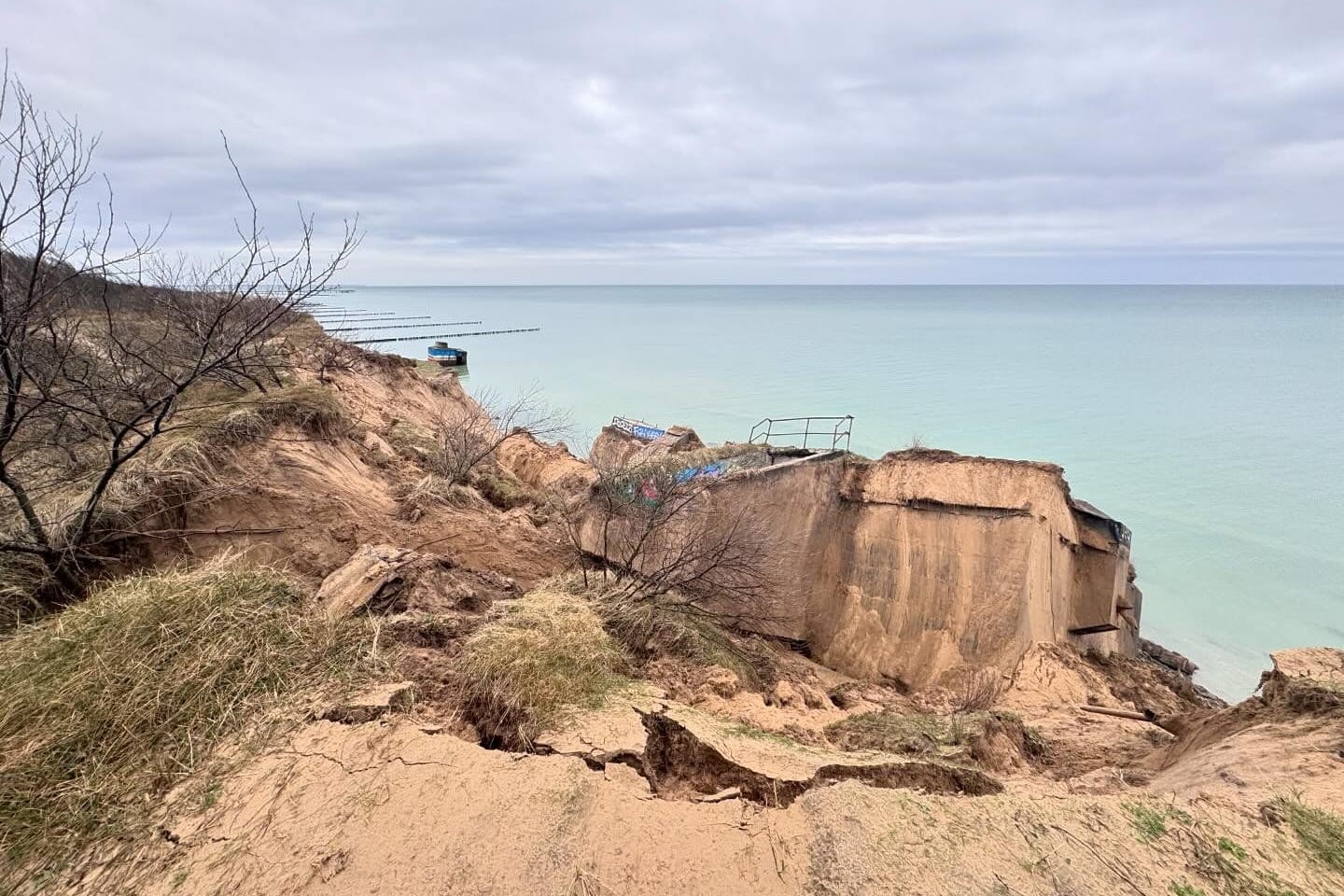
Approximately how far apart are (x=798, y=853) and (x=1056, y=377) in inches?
2256

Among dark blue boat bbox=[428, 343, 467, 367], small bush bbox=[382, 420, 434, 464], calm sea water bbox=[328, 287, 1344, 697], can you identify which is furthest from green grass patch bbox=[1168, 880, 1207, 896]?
dark blue boat bbox=[428, 343, 467, 367]

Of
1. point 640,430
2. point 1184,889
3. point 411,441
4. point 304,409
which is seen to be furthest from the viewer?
point 640,430

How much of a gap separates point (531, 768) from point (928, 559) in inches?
323

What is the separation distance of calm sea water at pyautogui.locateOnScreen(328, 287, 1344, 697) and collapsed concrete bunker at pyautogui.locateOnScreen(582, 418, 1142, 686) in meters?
6.44

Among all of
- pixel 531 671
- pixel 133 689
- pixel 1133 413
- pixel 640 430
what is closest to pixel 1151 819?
pixel 531 671

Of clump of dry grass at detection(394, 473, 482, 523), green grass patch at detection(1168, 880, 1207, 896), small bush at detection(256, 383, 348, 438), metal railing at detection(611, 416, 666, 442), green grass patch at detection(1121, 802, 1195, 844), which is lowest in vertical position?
metal railing at detection(611, 416, 666, 442)

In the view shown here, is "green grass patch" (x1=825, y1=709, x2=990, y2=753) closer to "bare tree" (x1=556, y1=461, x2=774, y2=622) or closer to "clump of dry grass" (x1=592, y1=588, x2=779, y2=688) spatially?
"clump of dry grass" (x1=592, y1=588, x2=779, y2=688)

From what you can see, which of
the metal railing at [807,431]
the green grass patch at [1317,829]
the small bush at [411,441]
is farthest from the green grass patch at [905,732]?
the small bush at [411,441]

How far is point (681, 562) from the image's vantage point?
9000mm

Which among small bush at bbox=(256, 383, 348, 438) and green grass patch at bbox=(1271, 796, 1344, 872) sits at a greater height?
small bush at bbox=(256, 383, 348, 438)

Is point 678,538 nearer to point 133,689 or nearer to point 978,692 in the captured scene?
point 978,692

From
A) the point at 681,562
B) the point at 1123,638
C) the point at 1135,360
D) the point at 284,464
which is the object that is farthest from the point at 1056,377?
the point at 284,464

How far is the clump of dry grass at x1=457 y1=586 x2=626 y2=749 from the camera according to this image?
447 centimetres

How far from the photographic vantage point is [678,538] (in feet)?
32.9
